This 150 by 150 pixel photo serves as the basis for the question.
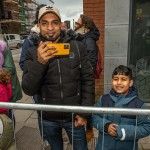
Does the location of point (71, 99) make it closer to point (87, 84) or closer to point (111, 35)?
point (87, 84)

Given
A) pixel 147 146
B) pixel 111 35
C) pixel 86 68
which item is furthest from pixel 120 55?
pixel 86 68

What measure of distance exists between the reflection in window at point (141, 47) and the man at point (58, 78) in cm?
302

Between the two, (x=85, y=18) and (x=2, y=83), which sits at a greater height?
(x=85, y=18)

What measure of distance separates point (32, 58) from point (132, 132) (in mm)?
1090

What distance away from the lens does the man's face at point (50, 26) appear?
2.15 meters

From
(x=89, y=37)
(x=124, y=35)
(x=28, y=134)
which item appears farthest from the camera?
(x=124, y=35)

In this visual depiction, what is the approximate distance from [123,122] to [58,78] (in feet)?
2.29

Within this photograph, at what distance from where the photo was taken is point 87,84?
2307mm

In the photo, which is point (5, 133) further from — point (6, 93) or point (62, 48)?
point (62, 48)

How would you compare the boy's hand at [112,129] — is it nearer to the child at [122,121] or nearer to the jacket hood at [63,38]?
the child at [122,121]

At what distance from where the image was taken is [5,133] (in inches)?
88.0

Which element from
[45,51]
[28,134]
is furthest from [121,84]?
[28,134]

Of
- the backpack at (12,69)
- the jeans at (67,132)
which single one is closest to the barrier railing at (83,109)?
the jeans at (67,132)

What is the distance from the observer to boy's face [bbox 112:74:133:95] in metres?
2.32
